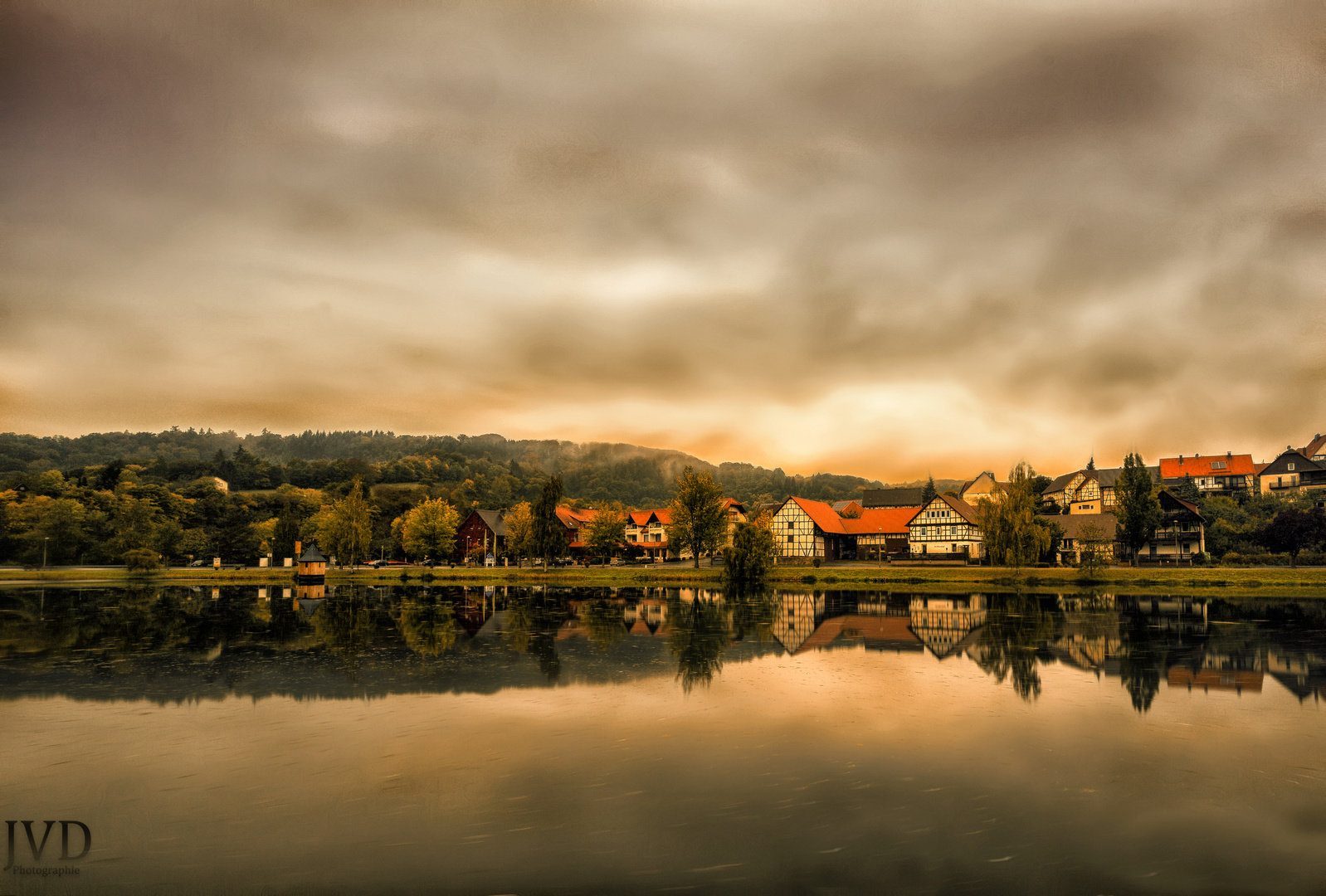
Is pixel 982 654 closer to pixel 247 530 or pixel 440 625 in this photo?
pixel 440 625

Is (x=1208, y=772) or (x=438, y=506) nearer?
(x=1208, y=772)

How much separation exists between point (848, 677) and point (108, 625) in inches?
1266

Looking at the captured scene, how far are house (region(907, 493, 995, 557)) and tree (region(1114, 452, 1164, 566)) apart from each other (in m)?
14.8

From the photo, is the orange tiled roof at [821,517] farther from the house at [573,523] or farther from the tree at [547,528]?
the tree at [547,528]

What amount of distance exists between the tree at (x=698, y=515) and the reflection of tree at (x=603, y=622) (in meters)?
20.3

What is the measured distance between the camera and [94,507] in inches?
3088

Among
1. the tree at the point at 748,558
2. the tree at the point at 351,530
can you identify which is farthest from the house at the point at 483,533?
the tree at the point at 748,558

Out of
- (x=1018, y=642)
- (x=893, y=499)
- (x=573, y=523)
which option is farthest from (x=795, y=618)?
(x=893, y=499)

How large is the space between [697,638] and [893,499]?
109035mm

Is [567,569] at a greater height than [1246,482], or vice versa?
[1246,482]

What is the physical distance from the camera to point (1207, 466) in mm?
99438

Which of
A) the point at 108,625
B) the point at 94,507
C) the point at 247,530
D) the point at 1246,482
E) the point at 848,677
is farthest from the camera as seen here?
the point at 1246,482

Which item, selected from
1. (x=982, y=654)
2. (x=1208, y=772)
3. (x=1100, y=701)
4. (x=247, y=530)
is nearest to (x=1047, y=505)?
(x=982, y=654)

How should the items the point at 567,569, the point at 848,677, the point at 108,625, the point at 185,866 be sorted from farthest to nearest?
the point at 567,569 → the point at 108,625 → the point at 848,677 → the point at 185,866
